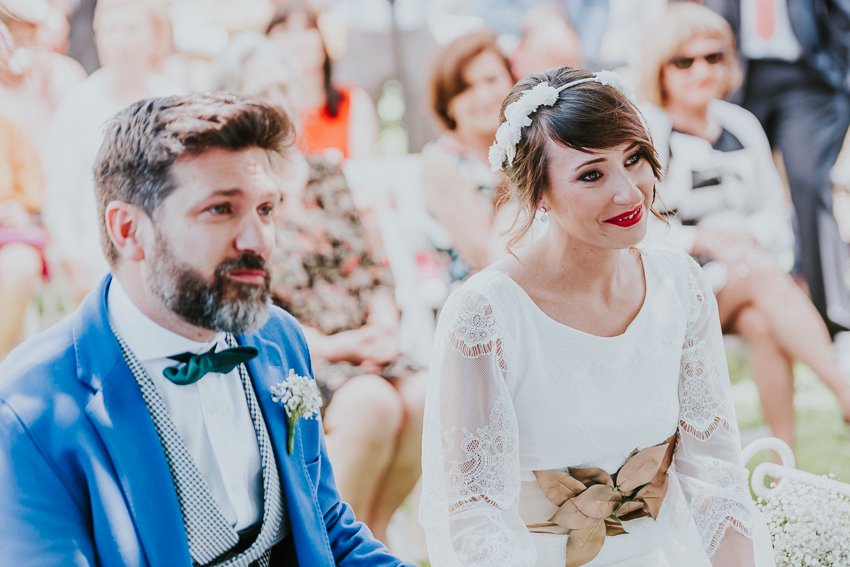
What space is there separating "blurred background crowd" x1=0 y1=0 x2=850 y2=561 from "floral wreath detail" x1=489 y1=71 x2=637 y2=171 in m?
1.23

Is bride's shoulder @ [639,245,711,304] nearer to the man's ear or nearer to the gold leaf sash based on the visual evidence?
the gold leaf sash

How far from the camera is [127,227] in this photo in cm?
131

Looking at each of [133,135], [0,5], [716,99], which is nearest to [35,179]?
[0,5]

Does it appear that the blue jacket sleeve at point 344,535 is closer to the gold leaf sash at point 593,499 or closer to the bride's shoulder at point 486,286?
the gold leaf sash at point 593,499

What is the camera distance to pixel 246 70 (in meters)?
3.27

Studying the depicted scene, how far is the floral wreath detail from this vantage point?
1.58 metres

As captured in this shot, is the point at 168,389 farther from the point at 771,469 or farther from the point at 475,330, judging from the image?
the point at 771,469

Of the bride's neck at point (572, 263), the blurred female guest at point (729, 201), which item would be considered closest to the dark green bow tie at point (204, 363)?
the bride's neck at point (572, 263)

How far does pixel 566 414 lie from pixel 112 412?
93cm

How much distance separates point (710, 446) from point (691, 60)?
103 inches

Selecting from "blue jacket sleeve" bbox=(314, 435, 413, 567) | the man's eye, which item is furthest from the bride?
the man's eye

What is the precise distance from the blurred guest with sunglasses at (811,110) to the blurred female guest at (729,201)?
96 millimetres

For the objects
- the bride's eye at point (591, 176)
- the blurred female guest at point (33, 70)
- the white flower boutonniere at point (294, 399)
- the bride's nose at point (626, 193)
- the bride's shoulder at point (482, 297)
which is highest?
the blurred female guest at point (33, 70)

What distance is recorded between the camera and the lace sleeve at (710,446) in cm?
166
